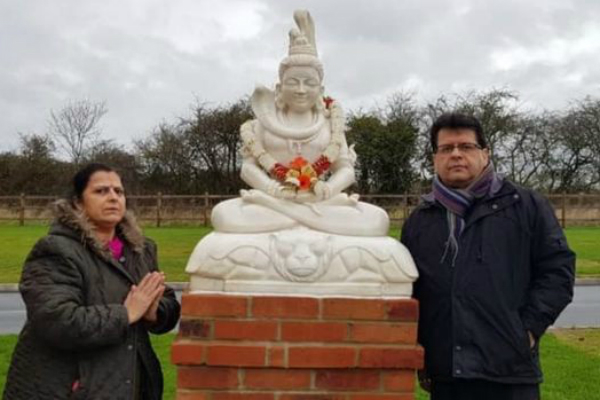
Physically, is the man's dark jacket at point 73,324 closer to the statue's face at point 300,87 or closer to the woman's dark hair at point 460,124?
the statue's face at point 300,87

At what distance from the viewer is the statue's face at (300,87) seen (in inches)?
122

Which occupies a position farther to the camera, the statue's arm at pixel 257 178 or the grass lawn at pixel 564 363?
the grass lawn at pixel 564 363

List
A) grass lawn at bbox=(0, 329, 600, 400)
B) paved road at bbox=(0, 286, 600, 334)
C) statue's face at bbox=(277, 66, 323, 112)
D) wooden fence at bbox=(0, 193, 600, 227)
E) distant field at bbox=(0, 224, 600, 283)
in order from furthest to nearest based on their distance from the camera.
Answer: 1. wooden fence at bbox=(0, 193, 600, 227)
2. distant field at bbox=(0, 224, 600, 283)
3. paved road at bbox=(0, 286, 600, 334)
4. grass lawn at bbox=(0, 329, 600, 400)
5. statue's face at bbox=(277, 66, 323, 112)

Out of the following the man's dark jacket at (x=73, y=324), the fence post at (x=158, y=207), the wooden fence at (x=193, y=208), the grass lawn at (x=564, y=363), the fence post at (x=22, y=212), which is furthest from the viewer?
the fence post at (x=22, y=212)

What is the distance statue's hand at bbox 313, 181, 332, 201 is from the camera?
3.00 metres

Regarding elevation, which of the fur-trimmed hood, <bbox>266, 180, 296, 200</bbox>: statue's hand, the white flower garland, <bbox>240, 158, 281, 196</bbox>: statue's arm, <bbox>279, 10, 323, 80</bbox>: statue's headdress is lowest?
the fur-trimmed hood

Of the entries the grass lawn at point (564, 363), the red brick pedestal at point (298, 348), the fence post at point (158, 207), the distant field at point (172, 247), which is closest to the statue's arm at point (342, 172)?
the red brick pedestal at point (298, 348)

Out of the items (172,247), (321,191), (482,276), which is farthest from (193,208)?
(482,276)

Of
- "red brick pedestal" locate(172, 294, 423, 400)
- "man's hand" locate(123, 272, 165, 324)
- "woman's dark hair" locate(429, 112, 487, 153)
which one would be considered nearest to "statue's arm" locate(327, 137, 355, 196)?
"woman's dark hair" locate(429, 112, 487, 153)

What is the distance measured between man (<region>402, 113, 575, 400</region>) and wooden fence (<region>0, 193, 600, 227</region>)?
61.7 feet

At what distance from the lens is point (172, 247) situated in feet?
51.7

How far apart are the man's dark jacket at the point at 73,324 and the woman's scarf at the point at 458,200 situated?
4.49 feet

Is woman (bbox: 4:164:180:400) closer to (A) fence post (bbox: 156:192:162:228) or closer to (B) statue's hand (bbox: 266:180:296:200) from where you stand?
(B) statue's hand (bbox: 266:180:296:200)

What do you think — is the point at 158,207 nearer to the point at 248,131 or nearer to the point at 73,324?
the point at 248,131
